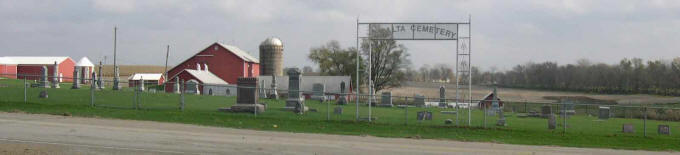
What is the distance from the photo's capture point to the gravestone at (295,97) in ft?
94.3

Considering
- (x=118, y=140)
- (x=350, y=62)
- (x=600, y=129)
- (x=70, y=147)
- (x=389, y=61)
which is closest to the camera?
(x=70, y=147)

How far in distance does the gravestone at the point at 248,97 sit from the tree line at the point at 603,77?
5429cm

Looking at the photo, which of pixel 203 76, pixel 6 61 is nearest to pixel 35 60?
pixel 6 61

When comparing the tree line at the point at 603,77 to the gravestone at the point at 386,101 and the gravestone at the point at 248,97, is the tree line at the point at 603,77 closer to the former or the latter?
the gravestone at the point at 386,101

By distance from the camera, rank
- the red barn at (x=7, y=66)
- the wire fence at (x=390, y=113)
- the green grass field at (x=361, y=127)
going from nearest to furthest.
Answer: the green grass field at (x=361, y=127)
the wire fence at (x=390, y=113)
the red barn at (x=7, y=66)

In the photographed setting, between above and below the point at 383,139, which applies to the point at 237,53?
above

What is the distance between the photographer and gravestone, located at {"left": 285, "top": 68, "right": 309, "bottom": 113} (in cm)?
2875

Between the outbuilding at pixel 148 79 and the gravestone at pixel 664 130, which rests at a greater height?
the outbuilding at pixel 148 79

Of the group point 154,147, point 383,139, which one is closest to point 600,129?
point 383,139

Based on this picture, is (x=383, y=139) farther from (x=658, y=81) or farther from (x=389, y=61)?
(x=658, y=81)

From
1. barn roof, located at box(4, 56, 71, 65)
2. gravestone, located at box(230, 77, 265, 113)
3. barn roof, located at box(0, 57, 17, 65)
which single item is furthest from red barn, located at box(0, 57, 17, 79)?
gravestone, located at box(230, 77, 265, 113)

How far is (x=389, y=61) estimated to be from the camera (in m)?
75.5

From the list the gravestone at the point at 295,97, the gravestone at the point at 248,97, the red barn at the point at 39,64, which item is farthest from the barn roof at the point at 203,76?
the gravestone at the point at 248,97

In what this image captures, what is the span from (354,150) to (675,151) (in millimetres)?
10752
